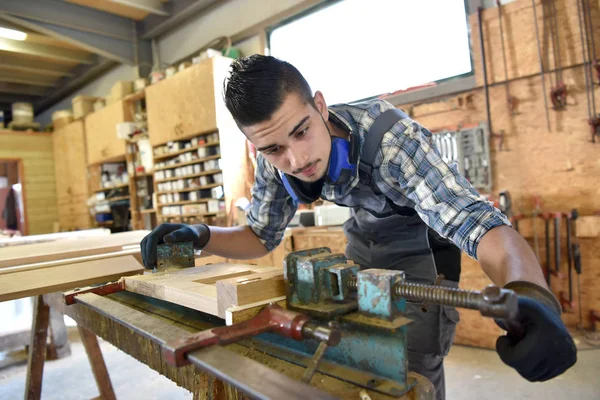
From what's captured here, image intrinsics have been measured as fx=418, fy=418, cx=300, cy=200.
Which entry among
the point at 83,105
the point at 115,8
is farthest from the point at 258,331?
the point at 83,105

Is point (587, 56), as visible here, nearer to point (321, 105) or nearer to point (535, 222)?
point (535, 222)

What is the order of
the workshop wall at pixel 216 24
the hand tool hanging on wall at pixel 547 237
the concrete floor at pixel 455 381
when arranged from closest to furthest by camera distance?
the concrete floor at pixel 455 381 → the hand tool hanging on wall at pixel 547 237 → the workshop wall at pixel 216 24

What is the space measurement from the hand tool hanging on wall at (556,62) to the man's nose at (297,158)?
2.20 metres

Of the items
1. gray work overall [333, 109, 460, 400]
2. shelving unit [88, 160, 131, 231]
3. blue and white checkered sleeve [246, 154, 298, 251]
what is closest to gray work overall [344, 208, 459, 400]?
gray work overall [333, 109, 460, 400]

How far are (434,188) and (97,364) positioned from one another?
1.80 m

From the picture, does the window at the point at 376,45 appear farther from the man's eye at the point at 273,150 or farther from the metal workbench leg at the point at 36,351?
the metal workbench leg at the point at 36,351

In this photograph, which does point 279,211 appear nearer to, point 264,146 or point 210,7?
point 264,146

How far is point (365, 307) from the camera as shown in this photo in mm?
757

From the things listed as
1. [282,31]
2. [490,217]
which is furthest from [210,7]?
[490,217]

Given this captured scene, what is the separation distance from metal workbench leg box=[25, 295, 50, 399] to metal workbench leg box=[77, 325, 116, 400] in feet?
0.55

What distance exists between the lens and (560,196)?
269 centimetres

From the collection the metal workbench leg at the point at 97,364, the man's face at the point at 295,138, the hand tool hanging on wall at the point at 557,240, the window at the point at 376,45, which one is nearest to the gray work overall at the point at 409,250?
the man's face at the point at 295,138

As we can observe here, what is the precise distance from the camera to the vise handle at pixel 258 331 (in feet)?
2.21

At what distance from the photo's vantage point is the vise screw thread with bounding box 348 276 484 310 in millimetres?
619
